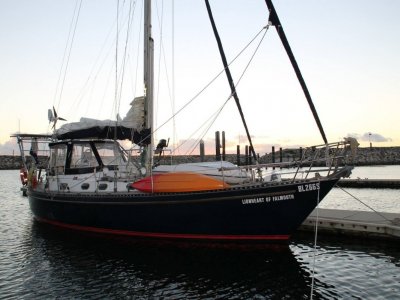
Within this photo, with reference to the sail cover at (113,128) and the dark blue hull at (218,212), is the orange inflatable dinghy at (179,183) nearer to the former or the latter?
the dark blue hull at (218,212)

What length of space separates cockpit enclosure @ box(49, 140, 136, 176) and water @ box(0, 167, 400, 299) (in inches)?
126

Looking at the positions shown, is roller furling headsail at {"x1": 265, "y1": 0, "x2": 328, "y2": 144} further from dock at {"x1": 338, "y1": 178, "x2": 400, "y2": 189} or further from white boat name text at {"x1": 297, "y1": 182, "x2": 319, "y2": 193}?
dock at {"x1": 338, "y1": 178, "x2": 400, "y2": 189}

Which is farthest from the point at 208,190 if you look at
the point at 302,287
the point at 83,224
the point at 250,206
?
the point at 83,224

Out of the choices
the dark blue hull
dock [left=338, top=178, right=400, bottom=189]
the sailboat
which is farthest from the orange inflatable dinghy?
dock [left=338, top=178, right=400, bottom=189]

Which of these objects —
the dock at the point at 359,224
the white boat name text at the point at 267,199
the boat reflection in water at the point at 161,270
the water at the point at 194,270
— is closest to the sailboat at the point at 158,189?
the white boat name text at the point at 267,199

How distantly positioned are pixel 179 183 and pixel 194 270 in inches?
114

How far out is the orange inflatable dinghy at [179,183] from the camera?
11625mm

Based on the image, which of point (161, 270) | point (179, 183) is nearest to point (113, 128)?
point (179, 183)

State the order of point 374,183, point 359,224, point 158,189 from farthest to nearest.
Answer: point 374,183, point 359,224, point 158,189

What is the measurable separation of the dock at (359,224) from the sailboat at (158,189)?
195 centimetres

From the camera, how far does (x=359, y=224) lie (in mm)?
13844

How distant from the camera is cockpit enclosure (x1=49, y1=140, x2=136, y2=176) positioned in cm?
1599

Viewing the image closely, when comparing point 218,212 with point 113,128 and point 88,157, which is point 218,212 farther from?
point 88,157

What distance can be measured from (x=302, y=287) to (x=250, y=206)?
9.18 feet
